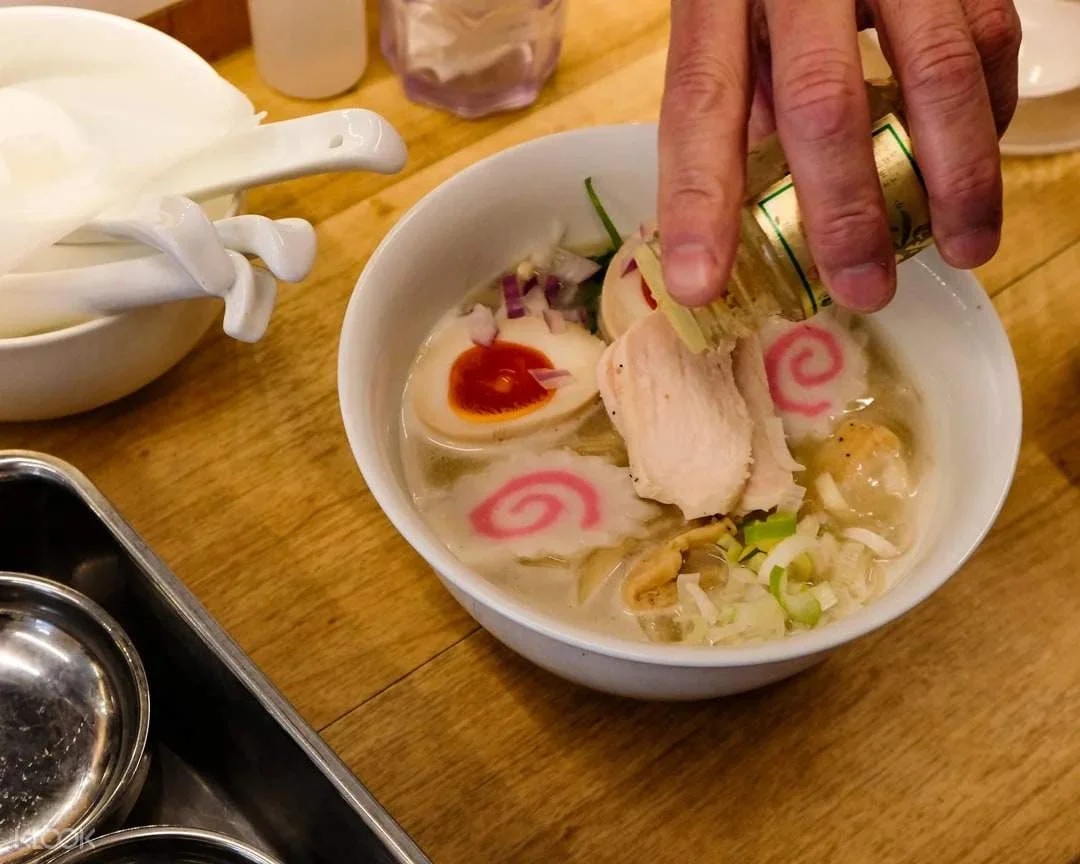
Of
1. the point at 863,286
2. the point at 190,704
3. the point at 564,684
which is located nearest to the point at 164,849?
the point at 190,704

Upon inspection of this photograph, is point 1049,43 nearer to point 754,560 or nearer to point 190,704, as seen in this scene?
point 754,560

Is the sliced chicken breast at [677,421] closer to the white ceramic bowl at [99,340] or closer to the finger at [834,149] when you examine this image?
the finger at [834,149]

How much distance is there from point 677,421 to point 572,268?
189mm

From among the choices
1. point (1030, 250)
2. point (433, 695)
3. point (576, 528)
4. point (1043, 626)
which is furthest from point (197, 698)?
point (1030, 250)

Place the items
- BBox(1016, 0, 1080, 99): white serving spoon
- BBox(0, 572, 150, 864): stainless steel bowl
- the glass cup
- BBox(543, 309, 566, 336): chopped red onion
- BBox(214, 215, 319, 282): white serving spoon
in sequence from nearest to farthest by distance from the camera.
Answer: BBox(0, 572, 150, 864): stainless steel bowl, BBox(214, 215, 319, 282): white serving spoon, BBox(543, 309, 566, 336): chopped red onion, the glass cup, BBox(1016, 0, 1080, 99): white serving spoon

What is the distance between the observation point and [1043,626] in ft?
2.64

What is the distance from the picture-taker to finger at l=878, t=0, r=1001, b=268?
56cm

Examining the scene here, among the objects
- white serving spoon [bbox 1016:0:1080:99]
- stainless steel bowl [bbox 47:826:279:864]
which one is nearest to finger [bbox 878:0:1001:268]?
stainless steel bowl [bbox 47:826:279:864]

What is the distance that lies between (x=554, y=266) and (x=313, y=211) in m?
0.24

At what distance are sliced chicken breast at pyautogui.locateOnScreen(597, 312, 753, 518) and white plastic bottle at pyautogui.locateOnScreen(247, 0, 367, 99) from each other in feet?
1.56

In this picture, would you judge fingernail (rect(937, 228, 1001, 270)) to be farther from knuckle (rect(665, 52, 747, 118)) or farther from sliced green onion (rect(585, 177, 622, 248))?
sliced green onion (rect(585, 177, 622, 248))

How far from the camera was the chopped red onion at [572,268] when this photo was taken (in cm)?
91

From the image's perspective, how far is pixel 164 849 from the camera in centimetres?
62

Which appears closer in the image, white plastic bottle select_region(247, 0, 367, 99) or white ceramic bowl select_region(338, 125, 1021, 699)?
white ceramic bowl select_region(338, 125, 1021, 699)
